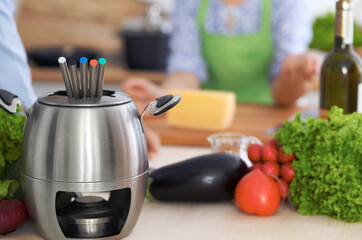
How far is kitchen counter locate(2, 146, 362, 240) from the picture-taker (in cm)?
95

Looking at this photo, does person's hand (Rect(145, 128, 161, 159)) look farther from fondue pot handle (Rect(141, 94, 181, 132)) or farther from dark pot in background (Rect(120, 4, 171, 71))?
dark pot in background (Rect(120, 4, 171, 71))

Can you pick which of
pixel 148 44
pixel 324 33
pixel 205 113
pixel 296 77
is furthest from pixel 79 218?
pixel 324 33

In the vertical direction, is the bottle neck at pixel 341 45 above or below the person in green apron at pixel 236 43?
above

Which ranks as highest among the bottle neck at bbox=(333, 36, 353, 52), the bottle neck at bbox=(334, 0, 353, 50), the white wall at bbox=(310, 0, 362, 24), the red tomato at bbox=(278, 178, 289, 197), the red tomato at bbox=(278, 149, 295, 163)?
the bottle neck at bbox=(334, 0, 353, 50)

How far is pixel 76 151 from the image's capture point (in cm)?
84

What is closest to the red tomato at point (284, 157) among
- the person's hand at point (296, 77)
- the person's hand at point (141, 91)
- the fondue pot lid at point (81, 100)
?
the fondue pot lid at point (81, 100)

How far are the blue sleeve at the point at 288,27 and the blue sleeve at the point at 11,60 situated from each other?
5.35 feet

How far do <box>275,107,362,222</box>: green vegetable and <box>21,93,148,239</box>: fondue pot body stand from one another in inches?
12.5

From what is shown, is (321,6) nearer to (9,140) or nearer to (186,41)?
(186,41)

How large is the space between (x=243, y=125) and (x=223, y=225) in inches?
34.0

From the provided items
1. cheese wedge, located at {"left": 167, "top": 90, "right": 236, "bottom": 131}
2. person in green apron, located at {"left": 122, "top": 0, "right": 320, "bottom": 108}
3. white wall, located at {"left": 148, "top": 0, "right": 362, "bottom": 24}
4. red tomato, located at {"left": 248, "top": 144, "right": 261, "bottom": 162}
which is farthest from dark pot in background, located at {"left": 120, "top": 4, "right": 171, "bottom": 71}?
red tomato, located at {"left": 248, "top": 144, "right": 261, "bottom": 162}

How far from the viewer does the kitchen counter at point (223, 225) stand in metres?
0.95

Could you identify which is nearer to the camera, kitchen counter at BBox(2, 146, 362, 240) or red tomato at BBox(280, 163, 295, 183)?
kitchen counter at BBox(2, 146, 362, 240)

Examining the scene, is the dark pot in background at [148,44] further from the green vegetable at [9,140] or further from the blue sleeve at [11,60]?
the green vegetable at [9,140]
